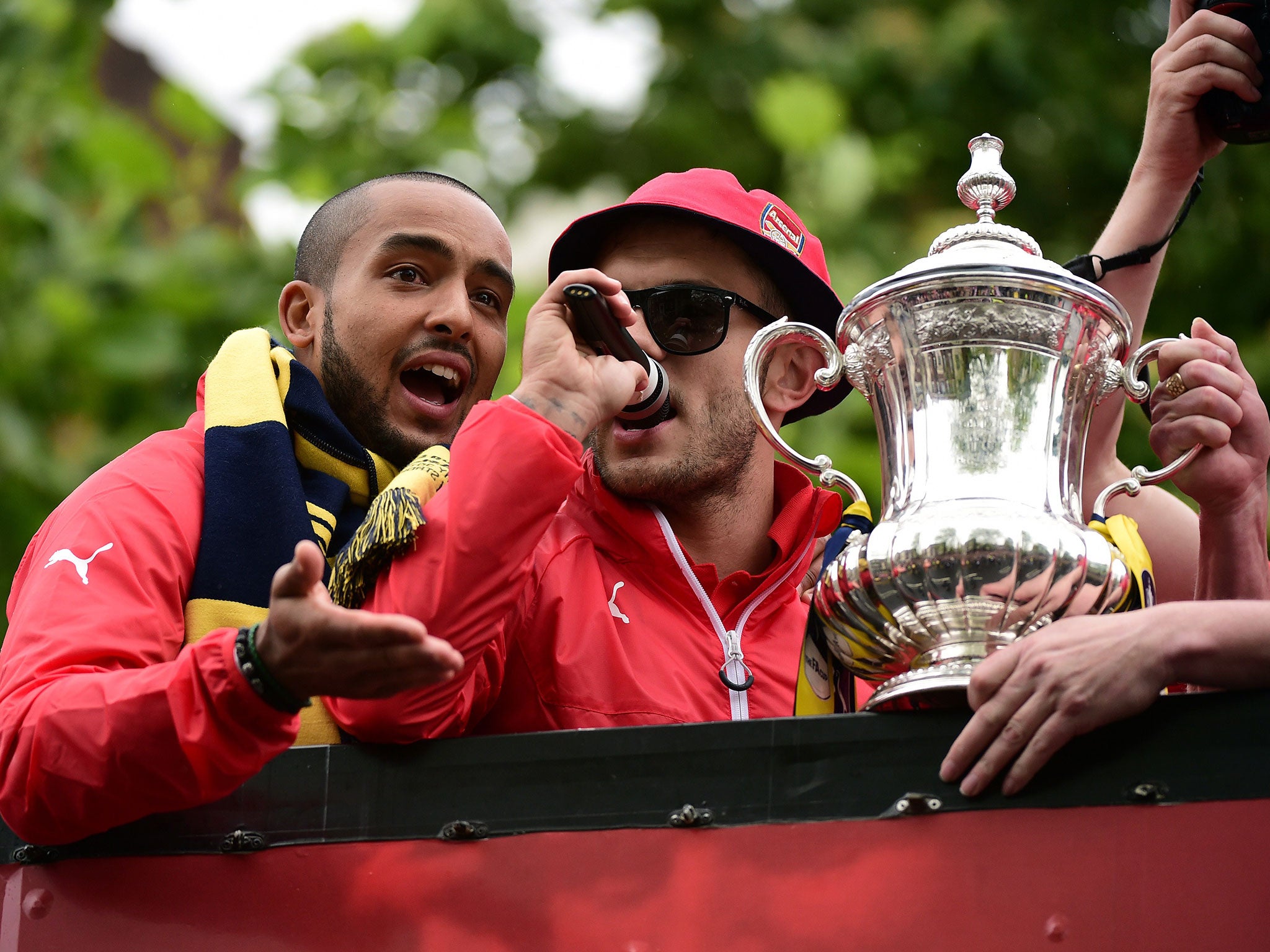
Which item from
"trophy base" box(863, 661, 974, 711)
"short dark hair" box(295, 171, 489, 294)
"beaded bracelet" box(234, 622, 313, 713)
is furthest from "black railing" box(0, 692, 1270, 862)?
"short dark hair" box(295, 171, 489, 294)

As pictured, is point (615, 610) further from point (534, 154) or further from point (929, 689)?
point (534, 154)

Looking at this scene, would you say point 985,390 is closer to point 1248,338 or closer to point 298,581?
point 298,581

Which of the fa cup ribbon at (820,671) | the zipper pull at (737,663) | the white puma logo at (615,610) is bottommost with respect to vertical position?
the fa cup ribbon at (820,671)

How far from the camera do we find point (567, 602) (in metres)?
3.28

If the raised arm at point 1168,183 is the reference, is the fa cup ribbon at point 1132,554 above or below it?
below

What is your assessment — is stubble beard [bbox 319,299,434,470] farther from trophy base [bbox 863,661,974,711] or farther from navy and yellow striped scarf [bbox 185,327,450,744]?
trophy base [bbox 863,661,974,711]

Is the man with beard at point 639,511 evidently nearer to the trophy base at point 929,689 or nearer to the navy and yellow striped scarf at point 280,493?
the navy and yellow striped scarf at point 280,493

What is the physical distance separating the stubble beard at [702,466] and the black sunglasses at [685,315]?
0.70ft

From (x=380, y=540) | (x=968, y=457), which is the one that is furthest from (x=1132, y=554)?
(x=380, y=540)

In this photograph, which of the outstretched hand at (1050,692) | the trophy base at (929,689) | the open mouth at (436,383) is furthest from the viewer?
the open mouth at (436,383)

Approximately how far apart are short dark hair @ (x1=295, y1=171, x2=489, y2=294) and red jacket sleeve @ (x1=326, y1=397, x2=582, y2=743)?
127 centimetres

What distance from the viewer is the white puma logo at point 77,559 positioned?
2736 mm

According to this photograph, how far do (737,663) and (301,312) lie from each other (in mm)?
1435

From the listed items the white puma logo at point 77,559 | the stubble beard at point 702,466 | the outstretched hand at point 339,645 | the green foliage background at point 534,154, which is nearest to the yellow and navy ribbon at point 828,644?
the stubble beard at point 702,466
